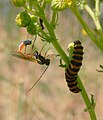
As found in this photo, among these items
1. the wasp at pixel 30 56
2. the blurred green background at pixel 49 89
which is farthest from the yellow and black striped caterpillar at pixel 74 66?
the blurred green background at pixel 49 89

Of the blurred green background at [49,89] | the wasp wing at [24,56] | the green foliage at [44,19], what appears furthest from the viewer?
the blurred green background at [49,89]

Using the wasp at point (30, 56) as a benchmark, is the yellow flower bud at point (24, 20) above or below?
above

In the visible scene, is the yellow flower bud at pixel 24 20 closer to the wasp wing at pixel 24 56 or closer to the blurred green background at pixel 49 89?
the wasp wing at pixel 24 56

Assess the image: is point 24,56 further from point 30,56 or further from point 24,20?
point 24,20

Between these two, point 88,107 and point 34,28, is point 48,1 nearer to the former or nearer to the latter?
point 34,28

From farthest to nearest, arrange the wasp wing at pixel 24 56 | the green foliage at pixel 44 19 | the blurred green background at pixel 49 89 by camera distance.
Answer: the blurred green background at pixel 49 89 < the wasp wing at pixel 24 56 < the green foliage at pixel 44 19

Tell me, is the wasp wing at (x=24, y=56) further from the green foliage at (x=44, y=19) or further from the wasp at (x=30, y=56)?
the green foliage at (x=44, y=19)

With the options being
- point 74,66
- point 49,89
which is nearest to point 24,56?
point 74,66

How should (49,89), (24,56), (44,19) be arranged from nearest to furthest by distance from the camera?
(44,19), (24,56), (49,89)

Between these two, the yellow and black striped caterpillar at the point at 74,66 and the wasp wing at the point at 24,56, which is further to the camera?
the wasp wing at the point at 24,56

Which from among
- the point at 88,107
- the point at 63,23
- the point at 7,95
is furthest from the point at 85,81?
the point at 88,107

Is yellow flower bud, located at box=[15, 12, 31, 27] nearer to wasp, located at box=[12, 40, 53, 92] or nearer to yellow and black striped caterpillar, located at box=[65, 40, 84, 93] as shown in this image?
wasp, located at box=[12, 40, 53, 92]
